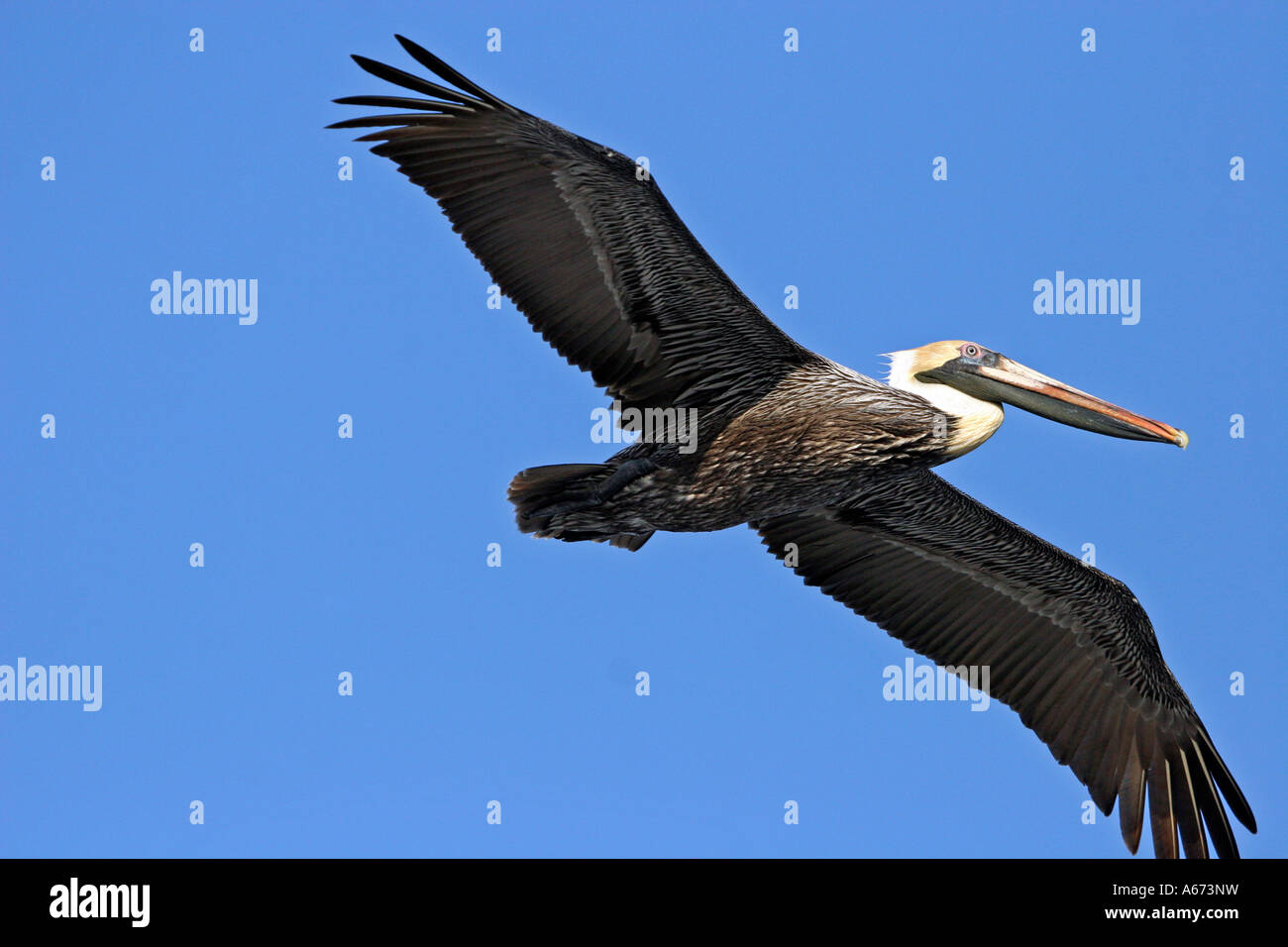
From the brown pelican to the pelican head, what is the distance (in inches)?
0.5

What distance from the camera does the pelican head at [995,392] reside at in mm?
9961

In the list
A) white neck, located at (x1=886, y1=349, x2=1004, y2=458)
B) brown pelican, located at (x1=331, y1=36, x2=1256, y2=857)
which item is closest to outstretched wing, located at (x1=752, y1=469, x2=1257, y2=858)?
brown pelican, located at (x1=331, y1=36, x2=1256, y2=857)

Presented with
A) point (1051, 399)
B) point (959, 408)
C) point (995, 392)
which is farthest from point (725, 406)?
point (1051, 399)

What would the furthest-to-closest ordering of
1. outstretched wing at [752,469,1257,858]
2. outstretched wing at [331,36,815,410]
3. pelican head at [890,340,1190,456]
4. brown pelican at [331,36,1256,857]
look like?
outstretched wing at [752,469,1257,858]
pelican head at [890,340,1190,456]
brown pelican at [331,36,1256,857]
outstretched wing at [331,36,815,410]

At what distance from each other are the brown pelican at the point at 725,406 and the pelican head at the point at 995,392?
1cm

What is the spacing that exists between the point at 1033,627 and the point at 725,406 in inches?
132

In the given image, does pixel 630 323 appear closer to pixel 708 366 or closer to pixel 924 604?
pixel 708 366

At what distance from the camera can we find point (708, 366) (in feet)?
32.4

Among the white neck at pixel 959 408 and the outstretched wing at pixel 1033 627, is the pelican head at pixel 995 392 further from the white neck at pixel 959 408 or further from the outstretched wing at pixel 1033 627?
the outstretched wing at pixel 1033 627

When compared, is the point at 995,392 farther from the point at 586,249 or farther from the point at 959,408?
the point at 586,249

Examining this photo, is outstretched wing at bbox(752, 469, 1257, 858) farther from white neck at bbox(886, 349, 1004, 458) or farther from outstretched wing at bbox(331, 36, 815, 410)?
outstretched wing at bbox(331, 36, 815, 410)

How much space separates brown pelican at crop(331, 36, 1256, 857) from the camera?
30.6 ft

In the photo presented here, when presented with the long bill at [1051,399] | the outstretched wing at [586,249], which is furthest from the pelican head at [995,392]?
the outstretched wing at [586,249]

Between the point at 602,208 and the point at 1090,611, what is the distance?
4.95 meters
